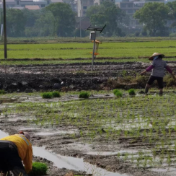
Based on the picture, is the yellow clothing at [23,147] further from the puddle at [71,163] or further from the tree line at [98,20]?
the tree line at [98,20]

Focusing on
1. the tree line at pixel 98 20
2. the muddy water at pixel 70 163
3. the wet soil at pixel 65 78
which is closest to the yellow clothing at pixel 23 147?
the muddy water at pixel 70 163

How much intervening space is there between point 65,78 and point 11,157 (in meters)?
15.0

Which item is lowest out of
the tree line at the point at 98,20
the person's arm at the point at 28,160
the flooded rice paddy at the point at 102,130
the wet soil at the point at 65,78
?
the tree line at the point at 98,20

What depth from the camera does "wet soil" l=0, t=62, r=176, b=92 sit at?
2092 centimetres

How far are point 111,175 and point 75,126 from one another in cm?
410

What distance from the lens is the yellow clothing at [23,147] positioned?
7555 mm

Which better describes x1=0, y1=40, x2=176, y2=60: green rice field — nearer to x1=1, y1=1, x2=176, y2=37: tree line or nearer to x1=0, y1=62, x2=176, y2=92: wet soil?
x1=0, y1=62, x2=176, y2=92: wet soil

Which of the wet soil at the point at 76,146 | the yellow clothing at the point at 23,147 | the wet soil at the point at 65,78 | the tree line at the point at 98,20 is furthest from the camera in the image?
the tree line at the point at 98,20

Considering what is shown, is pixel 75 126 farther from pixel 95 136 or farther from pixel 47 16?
pixel 47 16

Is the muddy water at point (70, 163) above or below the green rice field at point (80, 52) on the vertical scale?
above

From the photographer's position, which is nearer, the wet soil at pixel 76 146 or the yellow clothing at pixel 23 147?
the yellow clothing at pixel 23 147

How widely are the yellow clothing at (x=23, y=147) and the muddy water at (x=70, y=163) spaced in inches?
43.4

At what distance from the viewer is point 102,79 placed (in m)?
22.1

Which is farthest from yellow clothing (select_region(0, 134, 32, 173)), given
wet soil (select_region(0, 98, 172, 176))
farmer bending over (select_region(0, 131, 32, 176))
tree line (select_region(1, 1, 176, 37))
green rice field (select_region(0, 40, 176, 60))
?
tree line (select_region(1, 1, 176, 37))
